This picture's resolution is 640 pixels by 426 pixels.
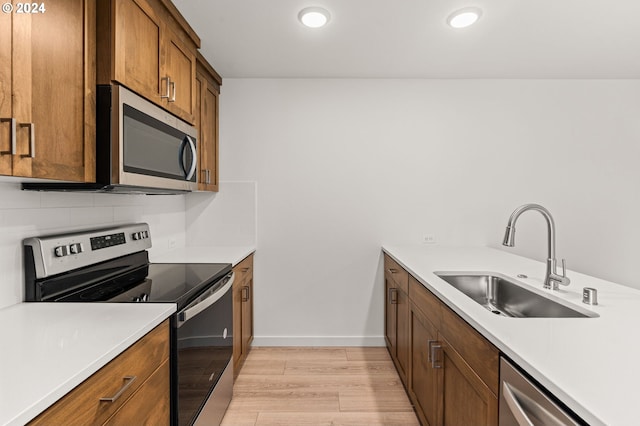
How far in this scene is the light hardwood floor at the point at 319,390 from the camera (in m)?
2.18

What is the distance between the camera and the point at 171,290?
5.28 ft

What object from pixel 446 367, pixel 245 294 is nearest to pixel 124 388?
pixel 446 367

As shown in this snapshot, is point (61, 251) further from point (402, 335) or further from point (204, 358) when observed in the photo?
point (402, 335)

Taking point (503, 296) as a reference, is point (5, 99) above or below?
above

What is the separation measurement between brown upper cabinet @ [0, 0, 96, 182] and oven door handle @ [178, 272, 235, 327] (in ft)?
2.03

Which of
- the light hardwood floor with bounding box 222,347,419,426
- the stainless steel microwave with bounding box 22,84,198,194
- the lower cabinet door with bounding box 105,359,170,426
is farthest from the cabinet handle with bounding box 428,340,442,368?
the stainless steel microwave with bounding box 22,84,198,194

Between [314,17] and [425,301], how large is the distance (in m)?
1.64

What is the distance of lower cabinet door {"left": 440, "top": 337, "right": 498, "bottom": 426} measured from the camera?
114cm

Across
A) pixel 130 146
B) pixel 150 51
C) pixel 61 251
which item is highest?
pixel 150 51

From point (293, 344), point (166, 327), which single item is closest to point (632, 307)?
point (166, 327)

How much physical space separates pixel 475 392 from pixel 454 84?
266cm

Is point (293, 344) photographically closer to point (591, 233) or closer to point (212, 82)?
point (212, 82)

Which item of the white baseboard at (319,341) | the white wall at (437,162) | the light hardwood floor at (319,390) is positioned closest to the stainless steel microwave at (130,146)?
the white wall at (437,162)

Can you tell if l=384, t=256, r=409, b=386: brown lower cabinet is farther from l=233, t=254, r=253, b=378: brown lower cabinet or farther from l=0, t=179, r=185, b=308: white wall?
l=0, t=179, r=185, b=308: white wall
